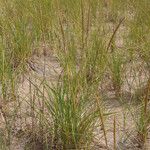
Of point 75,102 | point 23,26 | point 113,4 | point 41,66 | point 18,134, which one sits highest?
point 113,4

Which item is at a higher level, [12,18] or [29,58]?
[12,18]

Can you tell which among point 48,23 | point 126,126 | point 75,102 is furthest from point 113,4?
point 75,102

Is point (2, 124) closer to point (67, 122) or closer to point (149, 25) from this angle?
point (67, 122)

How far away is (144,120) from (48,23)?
1.51 metres

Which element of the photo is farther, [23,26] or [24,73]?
[23,26]

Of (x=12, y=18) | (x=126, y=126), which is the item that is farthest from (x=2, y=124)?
(x=12, y=18)

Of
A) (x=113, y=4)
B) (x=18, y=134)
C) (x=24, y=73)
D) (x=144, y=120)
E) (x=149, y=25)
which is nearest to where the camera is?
(x=144, y=120)

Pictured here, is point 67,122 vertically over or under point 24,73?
under

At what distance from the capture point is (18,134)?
5.71 ft

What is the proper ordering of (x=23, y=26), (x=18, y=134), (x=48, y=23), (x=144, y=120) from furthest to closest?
(x=48, y=23)
(x=23, y=26)
(x=18, y=134)
(x=144, y=120)

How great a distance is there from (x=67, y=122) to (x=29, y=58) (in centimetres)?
116

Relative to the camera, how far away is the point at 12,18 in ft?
9.10

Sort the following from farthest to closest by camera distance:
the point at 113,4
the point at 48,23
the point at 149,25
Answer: the point at 113,4, the point at 48,23, the point at 149,25

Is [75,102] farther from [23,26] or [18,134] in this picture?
[23,26]
